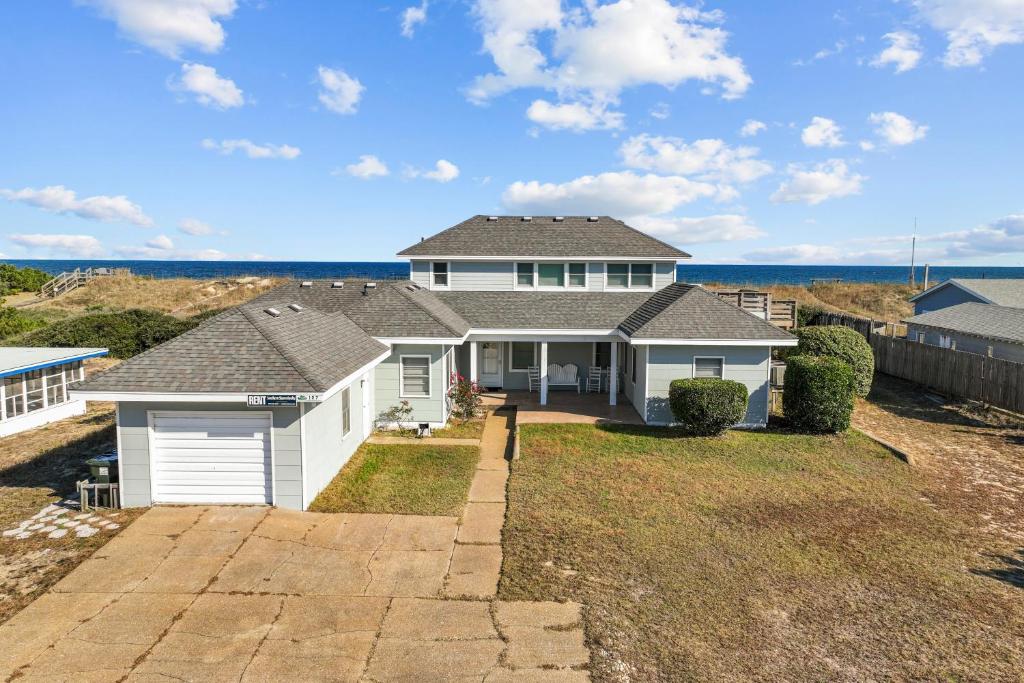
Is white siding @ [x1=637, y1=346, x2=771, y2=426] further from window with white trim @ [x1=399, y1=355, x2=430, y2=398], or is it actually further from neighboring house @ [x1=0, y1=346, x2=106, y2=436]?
neighboring house @ [x1=0, y1=346, x2=106, y2=436]

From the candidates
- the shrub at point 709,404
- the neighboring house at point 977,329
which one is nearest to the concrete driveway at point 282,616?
the shrub at point 709,404

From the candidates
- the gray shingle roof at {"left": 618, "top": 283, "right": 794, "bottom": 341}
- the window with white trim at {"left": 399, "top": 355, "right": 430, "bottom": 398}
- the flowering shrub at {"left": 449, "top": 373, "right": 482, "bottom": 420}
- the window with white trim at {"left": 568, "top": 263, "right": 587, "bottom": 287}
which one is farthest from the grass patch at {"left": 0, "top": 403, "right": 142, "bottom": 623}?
the window with white trim at {"left": 568, "top": 263, "right": 587, "bottom": 287}

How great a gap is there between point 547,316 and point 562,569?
38.3 feet

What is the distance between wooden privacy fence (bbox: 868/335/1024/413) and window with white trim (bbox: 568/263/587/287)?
13.0 m

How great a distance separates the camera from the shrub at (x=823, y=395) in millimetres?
15453

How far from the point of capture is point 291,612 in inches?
292

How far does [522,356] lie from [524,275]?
301 cm

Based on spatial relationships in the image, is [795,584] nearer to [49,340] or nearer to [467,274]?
[467,274]

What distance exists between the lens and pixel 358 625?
7.15 metres

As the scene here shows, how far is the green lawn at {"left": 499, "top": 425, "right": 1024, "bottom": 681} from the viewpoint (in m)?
6.52

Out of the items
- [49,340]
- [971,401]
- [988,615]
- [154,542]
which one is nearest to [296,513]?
[154,542]

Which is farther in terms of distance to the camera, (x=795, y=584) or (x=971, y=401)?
(x=971, y=401)

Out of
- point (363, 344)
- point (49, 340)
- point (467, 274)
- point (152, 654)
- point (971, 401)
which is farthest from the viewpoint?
point (49, 340)

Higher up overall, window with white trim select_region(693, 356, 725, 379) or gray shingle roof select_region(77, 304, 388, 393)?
gray shingle roof select_region(77, 304, 388, 393)
